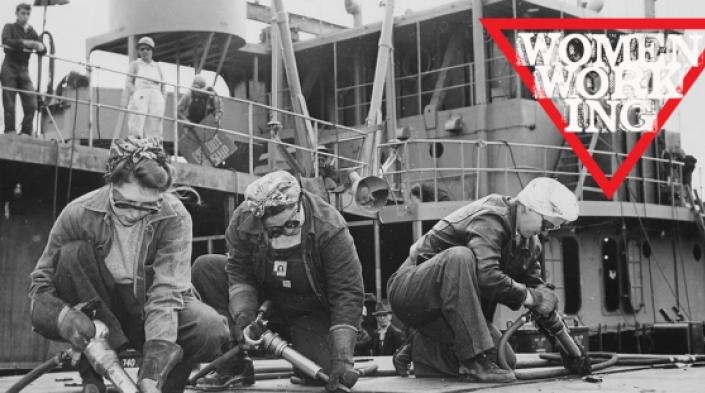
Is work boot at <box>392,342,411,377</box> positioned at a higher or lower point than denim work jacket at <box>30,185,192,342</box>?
lower

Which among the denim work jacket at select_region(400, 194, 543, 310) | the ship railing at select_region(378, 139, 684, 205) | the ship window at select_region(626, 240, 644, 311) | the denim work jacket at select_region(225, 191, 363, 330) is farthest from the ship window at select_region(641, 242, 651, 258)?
the denim work jacket at select_region(225, 191, 363, 330)

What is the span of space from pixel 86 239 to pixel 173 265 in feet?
1.11

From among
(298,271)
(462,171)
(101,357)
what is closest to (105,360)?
(101,357)

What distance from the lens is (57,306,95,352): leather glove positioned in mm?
3518

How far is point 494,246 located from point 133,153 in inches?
72.4


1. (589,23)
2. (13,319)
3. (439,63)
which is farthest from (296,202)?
(439,63)

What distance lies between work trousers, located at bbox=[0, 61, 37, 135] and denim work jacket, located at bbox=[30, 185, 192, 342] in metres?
5.32

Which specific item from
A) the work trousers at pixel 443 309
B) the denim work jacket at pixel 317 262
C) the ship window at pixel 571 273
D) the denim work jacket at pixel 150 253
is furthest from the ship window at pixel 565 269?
the denim work jacket at pixel 150 253

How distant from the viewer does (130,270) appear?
12.5 ft

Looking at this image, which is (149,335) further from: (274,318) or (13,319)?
(13,319)

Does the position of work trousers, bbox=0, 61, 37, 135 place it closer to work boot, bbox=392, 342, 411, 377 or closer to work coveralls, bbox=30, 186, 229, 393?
work boot, bbox=392, 342, 411, 377

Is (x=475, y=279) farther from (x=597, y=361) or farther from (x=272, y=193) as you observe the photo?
(x=597, y=361)

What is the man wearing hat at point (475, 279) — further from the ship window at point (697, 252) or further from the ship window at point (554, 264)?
the ship window at point (697, 252)

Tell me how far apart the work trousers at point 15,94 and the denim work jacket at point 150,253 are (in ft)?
17.5
